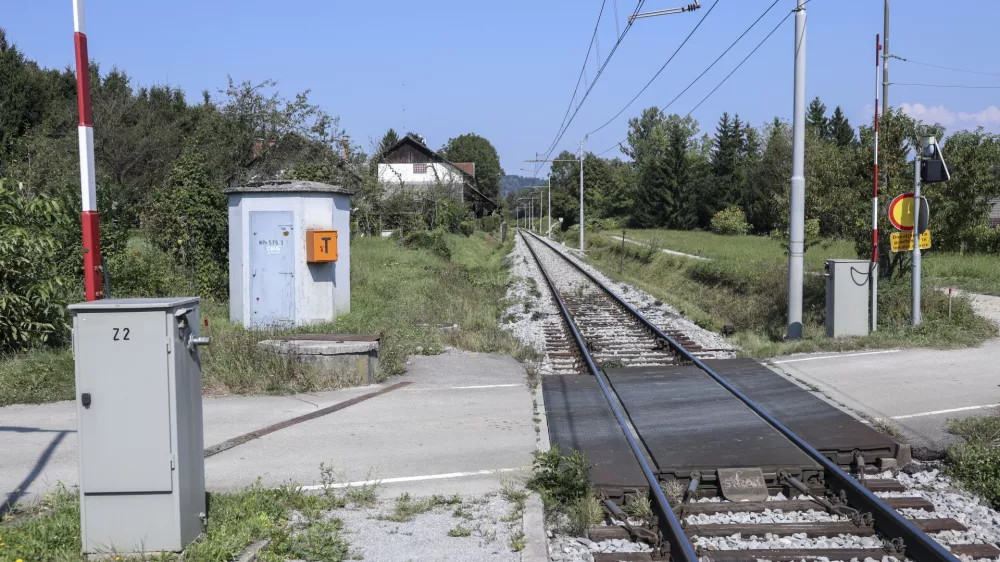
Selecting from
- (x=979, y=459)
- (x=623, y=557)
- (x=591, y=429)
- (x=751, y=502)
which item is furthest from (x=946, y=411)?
(x=623, y=557)

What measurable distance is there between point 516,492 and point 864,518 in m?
2.47

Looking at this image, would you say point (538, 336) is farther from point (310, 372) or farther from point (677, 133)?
point (677, 133)

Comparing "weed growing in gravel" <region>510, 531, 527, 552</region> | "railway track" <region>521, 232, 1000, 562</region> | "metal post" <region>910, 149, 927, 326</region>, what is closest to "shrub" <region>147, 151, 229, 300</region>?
"railway track" <region>521, 232, 1000, 562</region>

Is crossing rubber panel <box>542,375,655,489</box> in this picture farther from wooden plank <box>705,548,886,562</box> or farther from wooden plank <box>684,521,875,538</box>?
wooden plank <box>705,548,886,562</box>

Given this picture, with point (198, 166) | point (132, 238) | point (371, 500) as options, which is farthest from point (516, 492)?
point (132, 238)

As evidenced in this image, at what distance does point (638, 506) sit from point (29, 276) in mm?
8817

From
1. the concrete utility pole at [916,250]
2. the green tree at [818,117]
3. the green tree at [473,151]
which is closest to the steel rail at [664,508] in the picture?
the concrete utility pole at [916,250]

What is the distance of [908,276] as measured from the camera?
16.4 m

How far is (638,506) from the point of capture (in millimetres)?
6145

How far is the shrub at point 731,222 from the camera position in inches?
2633

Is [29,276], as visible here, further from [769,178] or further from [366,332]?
[769,178]

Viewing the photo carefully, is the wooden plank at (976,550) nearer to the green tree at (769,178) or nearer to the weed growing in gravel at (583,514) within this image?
the weed growing in gravel at (583,514)

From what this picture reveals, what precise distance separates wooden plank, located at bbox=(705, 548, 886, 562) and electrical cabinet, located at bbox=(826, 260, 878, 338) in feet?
27.3

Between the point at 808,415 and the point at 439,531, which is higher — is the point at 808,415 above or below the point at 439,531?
above
